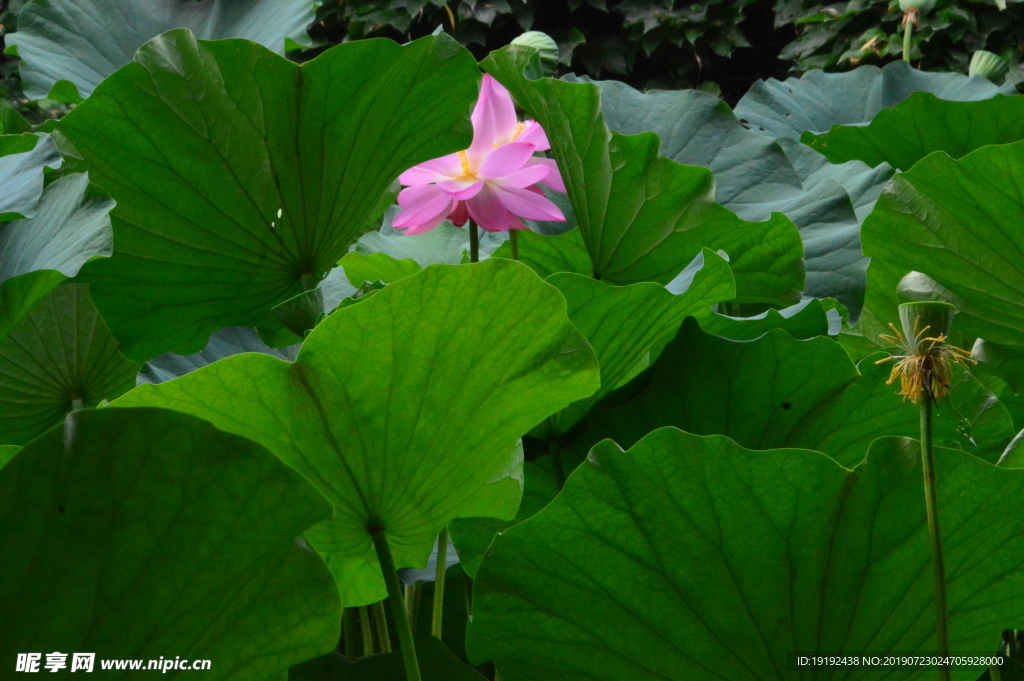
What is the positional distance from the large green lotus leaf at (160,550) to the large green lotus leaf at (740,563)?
0.32ft

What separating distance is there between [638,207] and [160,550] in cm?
36

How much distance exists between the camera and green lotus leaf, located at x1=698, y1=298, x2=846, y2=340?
0.48 m

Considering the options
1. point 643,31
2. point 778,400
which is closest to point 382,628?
point 778,400

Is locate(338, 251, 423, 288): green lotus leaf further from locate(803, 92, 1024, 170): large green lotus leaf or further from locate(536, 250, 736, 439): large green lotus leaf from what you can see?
locate(803, 92, 1024, 170): large green lotus leaf

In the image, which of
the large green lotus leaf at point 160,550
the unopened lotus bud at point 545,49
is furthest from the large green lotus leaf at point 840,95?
the large green lotus leaf at point 160,550

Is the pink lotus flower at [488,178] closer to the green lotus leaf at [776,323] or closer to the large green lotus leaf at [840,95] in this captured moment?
the green lotus leaf at [776,323]

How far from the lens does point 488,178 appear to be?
0.53m

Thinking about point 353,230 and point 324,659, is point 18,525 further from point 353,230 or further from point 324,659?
point 353,230

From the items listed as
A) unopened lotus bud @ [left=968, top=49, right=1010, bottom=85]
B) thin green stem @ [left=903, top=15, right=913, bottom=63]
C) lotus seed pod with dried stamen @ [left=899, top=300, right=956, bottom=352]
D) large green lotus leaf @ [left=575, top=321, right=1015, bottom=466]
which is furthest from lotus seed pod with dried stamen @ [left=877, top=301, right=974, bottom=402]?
unopened lotus bud @ [left=968, top=49, right=1010, bottom=85]

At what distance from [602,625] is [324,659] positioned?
0.14 m

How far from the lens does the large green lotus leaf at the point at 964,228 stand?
500 millimetres

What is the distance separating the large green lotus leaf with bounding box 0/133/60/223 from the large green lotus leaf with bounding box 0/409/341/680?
0.62ft

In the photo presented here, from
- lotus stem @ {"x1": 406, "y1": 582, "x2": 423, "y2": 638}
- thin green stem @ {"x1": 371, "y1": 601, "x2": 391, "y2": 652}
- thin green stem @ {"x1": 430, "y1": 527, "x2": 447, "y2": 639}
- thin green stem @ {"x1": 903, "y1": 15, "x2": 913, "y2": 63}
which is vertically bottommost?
lotus stem @ {"x1": 406, "y1": 582, "x2": 423, "y2": 638}

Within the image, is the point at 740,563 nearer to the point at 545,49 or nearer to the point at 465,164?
the point at 465,164
